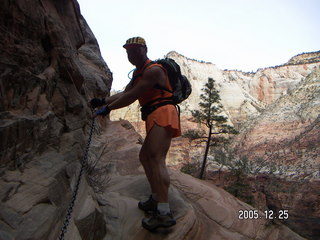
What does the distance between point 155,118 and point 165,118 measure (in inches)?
4.8

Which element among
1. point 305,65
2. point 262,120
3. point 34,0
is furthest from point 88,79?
point 305,65

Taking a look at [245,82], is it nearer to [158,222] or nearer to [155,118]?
[155,118]

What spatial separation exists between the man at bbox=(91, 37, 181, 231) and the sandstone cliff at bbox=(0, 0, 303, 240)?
32 centimetres

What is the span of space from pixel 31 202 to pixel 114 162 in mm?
3887

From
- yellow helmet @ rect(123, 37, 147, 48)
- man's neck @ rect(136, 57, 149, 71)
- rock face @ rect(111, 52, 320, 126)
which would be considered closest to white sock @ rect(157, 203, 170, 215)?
man's neck @ rect(136, 57, 149, 71)

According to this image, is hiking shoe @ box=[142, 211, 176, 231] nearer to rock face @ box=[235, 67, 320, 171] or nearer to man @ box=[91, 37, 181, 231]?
man @ box=[91, 37, 181, 231]

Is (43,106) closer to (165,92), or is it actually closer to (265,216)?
(165,92)

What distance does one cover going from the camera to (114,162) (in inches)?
245

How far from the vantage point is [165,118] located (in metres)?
3.23

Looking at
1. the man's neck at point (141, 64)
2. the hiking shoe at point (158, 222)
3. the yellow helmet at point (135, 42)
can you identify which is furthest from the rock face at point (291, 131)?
the yellow helmet at point (135, 42)

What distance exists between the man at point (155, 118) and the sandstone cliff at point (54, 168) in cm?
32

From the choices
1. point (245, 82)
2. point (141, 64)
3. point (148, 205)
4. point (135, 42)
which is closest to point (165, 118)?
point (141, 64)

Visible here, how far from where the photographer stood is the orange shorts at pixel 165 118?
3.22m

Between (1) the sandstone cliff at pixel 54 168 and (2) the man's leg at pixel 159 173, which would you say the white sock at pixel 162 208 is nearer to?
(2) the man's leg at pixel 159 173
